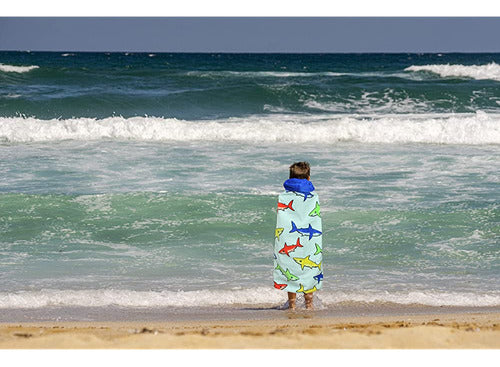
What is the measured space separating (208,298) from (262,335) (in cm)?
175

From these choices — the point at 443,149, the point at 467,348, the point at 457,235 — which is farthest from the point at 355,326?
the point at 443,149

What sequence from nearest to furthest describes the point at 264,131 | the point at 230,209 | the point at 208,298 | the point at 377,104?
the point at 208,298, the point at 230,209, the point at 264,131, the point at 377,104

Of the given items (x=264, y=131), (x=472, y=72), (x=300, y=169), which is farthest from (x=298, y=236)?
(x=472, y=72)

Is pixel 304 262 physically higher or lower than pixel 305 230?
lower

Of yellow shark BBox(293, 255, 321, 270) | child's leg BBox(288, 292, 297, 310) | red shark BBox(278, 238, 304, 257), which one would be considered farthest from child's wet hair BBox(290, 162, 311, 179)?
child's leg BBox(288, 292, 297, 310)

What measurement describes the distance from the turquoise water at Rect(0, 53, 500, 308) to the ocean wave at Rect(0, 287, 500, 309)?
0.05 ft

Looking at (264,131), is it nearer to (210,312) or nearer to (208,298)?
(208,298)

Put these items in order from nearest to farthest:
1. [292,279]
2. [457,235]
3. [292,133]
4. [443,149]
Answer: [292,279]
[457,235]
[443,149]
[292,133]

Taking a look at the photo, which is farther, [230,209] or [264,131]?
[264,131]

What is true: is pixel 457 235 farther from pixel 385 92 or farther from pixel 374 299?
pixel 385 92

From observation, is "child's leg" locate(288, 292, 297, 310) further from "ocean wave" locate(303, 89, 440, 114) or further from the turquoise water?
"ocean wave" locate(303, 89, 440, 114)

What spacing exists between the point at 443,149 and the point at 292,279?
31.7 ft

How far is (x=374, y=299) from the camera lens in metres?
5.59

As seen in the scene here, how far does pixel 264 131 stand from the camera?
16219 millimetres
